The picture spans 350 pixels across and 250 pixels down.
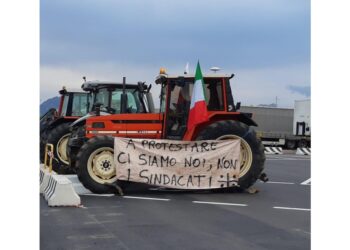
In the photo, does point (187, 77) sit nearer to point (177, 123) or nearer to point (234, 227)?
point (177, 123)

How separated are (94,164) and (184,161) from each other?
194cm

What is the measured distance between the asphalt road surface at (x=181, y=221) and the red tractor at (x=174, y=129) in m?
0.60

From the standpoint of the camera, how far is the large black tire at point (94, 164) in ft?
31.2

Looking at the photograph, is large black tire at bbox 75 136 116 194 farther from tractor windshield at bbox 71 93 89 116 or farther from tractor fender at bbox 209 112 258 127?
tractor windshield at bbox 71 93 89 116

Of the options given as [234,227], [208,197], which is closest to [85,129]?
[208,197]

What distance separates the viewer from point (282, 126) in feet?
117

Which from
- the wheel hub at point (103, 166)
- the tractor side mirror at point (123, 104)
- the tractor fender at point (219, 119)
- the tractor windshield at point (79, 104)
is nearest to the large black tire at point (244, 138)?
the tractor fender at point (219, 119)

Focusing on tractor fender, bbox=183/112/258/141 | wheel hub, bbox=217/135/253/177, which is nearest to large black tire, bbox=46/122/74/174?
tractor fender, bbox=183/112/258/141

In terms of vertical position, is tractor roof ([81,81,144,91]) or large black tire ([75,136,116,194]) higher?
tractor roof ([81,81,144,91])

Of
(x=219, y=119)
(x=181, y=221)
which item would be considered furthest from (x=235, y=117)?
(x=181, y=221)

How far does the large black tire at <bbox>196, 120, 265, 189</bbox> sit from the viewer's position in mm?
9914

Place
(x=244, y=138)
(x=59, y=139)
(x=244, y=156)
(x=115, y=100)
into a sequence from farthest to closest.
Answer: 1. (x=59, y=139)
2. (x=115, y=100)
3. (x=244, y=156)
4. (x=244, y=138)

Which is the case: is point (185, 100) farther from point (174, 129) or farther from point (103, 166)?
point (103, 166)

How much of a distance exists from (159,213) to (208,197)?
214 cm
